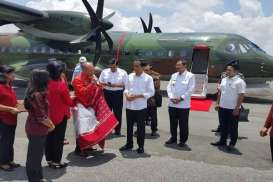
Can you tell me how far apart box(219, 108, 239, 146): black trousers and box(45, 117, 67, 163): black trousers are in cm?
333

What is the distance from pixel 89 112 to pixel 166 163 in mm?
1606

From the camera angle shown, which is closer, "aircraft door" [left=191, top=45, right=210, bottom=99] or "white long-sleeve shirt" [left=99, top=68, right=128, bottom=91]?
"white long-sleeve shirt" [left=99, top=68, right=128, bottom=91]

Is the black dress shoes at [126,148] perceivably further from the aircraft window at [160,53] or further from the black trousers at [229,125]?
the aircraft window at [160,53]

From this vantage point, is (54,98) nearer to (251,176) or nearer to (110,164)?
(110,164)

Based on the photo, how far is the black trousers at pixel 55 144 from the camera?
582cm

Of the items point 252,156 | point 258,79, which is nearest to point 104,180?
point 252,156

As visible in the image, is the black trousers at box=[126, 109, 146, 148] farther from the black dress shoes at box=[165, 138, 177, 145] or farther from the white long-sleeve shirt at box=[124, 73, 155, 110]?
the black dress shoes at box=[165, 138, 177, 145]

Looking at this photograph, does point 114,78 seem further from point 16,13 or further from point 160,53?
point 16,13

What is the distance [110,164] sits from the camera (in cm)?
608

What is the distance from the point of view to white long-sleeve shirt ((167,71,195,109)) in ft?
24.4

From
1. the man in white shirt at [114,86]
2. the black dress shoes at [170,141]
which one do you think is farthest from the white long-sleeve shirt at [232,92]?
the man in white shirt at [114,86]

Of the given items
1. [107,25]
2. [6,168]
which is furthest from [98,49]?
[6,168]

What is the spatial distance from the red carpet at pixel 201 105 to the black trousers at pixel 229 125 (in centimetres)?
492

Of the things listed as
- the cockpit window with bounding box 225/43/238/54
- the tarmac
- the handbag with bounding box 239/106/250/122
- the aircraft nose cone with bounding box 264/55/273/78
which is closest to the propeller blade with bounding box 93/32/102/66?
the cockpit window with bounding box 225/43/238/54
